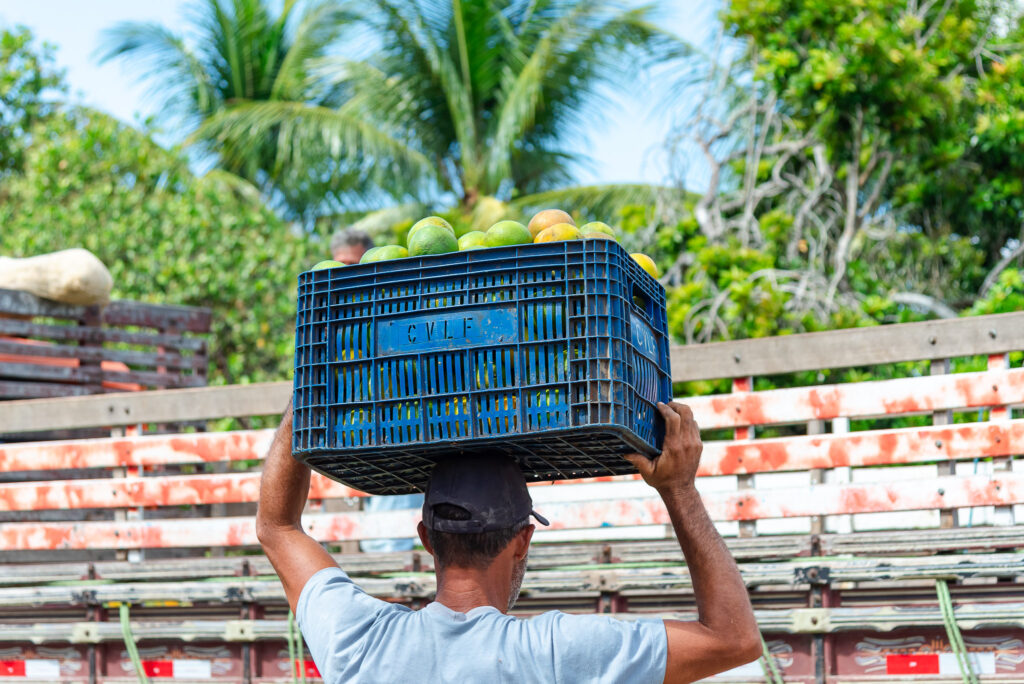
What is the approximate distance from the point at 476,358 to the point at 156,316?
6.58 m

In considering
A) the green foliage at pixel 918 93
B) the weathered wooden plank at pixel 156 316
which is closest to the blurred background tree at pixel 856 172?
the green foliage at pixel 918 93

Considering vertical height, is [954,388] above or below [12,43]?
below

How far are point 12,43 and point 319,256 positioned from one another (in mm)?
8368

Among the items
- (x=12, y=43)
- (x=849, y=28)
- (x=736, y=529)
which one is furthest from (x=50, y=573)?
(x=12, y=43)

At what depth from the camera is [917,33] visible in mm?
10078

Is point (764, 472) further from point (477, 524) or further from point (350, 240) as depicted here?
point (350, 240)

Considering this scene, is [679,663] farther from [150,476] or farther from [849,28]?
[849,28]

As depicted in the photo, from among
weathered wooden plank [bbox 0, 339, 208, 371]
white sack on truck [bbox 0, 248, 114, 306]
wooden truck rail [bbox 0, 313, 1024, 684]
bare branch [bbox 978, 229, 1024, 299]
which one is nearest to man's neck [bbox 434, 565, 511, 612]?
wooden truck rail [bbox 0, 313, 1024, 684]

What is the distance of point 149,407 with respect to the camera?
19.4 feet

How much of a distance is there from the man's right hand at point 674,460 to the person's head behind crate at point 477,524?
28 centimetres

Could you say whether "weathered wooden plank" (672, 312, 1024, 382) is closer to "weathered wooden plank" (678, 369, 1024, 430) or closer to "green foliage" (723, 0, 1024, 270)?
"weathered wooden plank" (678, 369, 1024, 430)

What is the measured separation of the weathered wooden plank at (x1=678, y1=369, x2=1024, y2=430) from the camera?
444 cm

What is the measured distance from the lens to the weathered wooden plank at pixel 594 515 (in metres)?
4.37

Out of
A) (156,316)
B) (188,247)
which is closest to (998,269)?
(156,316)
